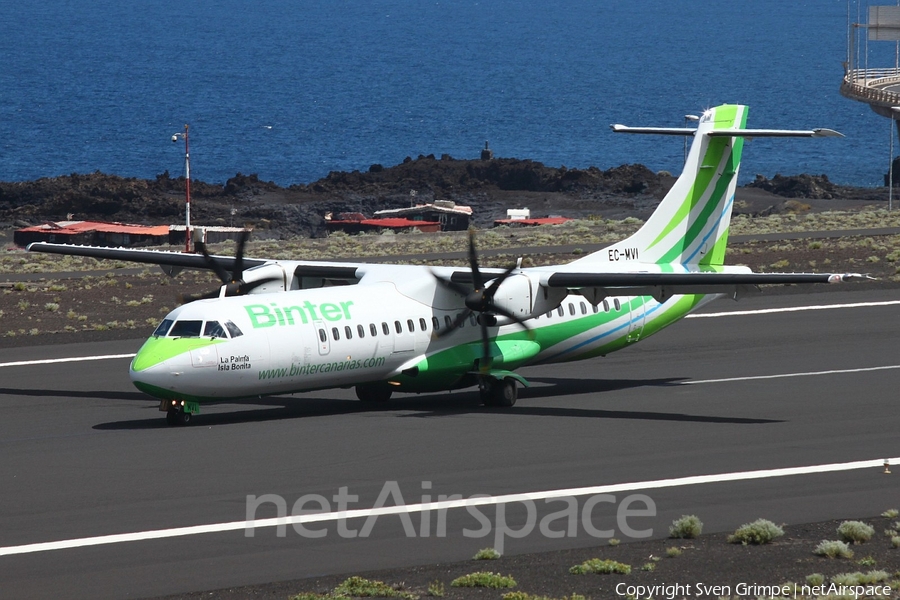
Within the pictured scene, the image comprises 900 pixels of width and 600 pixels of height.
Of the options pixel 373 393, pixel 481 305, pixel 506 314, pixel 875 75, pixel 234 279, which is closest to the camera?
pixel 481 305

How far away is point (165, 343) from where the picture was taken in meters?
22.8

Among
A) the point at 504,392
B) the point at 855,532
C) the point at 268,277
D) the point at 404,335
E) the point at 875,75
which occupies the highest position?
the point at 875,75

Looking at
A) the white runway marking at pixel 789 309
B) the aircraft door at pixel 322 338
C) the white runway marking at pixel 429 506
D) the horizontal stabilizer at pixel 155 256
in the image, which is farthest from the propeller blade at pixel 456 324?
the white runway marking at pixel 789 309

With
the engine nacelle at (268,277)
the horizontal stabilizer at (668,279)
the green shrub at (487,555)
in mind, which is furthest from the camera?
the engine nacelle at (268,277)

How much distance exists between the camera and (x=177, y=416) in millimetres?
23422

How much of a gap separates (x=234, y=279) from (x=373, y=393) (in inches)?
160

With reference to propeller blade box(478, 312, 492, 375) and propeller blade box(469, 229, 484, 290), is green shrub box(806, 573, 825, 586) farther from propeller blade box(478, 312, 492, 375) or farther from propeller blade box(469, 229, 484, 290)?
propeller blade box(478, 312, 492, 375)

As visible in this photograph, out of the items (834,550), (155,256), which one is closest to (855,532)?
(834,550)

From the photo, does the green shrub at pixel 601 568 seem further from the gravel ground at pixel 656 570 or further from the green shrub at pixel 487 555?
the green shrub at pixel 487 555

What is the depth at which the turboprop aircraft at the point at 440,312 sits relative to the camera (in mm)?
23047

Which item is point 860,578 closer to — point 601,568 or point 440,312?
point 601,568

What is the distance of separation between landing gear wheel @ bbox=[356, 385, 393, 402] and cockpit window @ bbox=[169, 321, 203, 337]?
4.52 m

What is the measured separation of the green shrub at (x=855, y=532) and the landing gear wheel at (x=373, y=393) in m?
12.8

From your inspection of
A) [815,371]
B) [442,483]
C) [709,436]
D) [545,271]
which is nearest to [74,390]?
[545,271]
